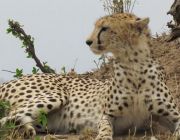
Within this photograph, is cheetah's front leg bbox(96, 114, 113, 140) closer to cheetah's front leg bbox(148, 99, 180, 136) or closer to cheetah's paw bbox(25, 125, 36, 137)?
cheetah's front leg bbox(148, 99, 180, 136)

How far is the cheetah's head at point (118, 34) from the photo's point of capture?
4961 millimetres

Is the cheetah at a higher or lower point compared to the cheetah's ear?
lower

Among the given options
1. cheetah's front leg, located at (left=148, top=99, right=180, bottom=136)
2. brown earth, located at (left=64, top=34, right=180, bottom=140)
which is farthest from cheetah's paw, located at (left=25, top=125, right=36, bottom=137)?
brown earth, located at (left=64, top=34, right=180, bottom=140)

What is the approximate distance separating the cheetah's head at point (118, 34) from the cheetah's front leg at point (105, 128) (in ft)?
1.76

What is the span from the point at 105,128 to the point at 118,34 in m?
0.75

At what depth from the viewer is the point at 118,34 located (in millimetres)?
4996

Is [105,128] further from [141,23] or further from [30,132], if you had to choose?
[141,23]

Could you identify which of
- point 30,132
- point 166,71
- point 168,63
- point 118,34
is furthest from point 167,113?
point 168,63

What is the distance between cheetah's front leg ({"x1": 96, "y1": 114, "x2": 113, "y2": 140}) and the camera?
4859 mm

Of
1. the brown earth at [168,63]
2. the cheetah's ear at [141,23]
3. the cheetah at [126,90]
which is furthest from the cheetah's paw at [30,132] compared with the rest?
the brown earth at [168,63]

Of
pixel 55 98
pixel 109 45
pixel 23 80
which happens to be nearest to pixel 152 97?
pixel 109 45

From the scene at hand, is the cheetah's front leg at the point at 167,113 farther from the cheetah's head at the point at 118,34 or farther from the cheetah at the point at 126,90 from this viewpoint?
the cheetah's head at the point at 118,34

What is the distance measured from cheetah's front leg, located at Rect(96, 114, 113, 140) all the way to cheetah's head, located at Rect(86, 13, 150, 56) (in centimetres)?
54

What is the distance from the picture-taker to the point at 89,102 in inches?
221
